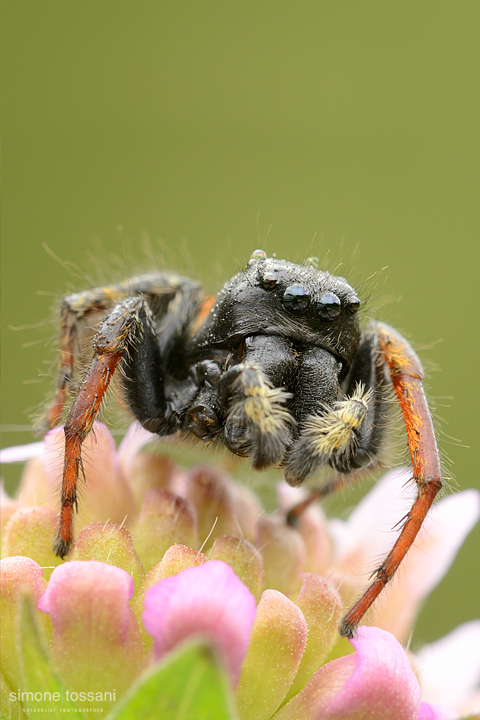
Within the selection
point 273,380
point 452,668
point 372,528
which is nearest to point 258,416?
point 273,380

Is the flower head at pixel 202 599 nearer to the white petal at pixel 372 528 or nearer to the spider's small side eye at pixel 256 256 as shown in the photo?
the white petal at pixel 372 528

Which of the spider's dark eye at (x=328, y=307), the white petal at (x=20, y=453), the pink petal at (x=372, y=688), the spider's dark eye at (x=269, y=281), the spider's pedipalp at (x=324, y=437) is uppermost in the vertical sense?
the spider's dark eye at (x=269, y=281)

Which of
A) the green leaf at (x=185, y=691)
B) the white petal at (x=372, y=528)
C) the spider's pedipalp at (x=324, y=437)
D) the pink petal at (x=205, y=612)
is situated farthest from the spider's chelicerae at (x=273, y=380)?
the green leaf at (x=185, y=691)

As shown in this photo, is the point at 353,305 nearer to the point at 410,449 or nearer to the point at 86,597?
the point at 410,449

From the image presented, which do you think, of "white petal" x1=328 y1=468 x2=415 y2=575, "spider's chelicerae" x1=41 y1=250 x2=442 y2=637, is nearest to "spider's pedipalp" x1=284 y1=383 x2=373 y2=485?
"spider's chelicerae" x1=41 y1=250 x2=442 y2=637

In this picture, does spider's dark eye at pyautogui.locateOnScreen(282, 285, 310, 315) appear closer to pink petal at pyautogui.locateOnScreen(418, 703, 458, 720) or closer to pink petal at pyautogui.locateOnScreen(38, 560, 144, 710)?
pink petal at pyautogui.locateOnScreen(38, 560, 144, 710)
